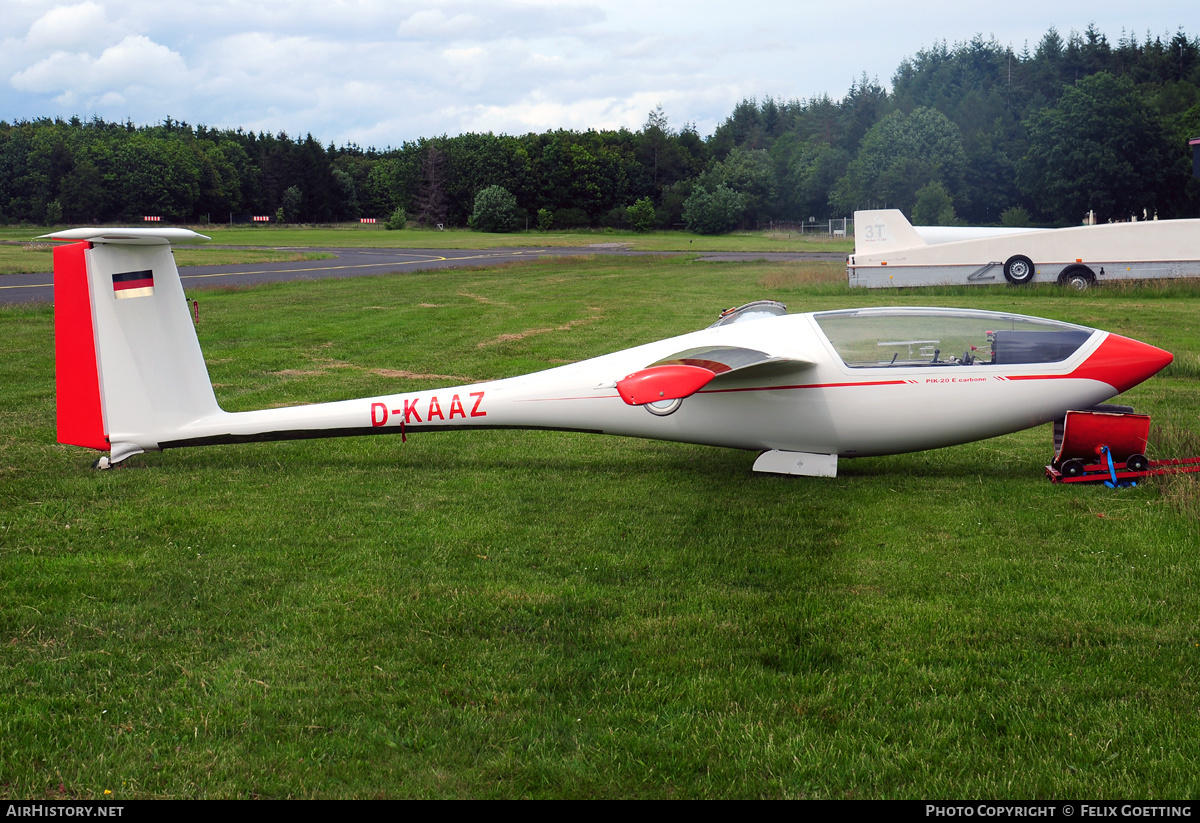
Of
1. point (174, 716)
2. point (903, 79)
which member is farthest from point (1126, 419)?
point (903, 79)

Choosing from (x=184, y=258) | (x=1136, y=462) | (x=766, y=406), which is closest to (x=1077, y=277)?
(x=1136, y=462)

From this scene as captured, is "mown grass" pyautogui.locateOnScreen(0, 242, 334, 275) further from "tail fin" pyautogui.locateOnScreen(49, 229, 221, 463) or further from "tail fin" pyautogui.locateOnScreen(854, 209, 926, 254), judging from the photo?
"tail fin" pyautogui.locateOnScreen(49, 229, 221, 463)

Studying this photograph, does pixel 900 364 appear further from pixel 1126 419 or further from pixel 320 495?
pixel 320 495

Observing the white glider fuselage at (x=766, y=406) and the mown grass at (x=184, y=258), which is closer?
the white glider fuselage at (x=766, y=406)

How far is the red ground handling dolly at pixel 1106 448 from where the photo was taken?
8.27 metres

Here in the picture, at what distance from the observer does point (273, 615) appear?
561cm

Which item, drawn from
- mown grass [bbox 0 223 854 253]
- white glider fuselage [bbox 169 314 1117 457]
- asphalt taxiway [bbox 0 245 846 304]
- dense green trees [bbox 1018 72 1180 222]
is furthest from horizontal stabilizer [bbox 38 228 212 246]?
dense green trees [bbox 1018 72 1180 222]

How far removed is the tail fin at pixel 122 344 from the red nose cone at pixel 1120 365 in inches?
311

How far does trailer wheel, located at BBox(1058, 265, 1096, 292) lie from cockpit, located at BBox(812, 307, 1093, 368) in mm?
20270

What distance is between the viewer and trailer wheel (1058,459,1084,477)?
8391mm

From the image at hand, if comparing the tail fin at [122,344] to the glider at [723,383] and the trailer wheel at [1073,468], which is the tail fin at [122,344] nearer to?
the glider at [723,383]

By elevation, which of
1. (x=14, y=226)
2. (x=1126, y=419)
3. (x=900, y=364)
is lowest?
(x=1126, y=419)

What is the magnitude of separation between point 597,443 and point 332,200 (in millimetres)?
138196

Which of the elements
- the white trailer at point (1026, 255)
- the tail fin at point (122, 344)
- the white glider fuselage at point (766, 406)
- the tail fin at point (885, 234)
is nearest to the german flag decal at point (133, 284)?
the tail fin at point (122, 344)
